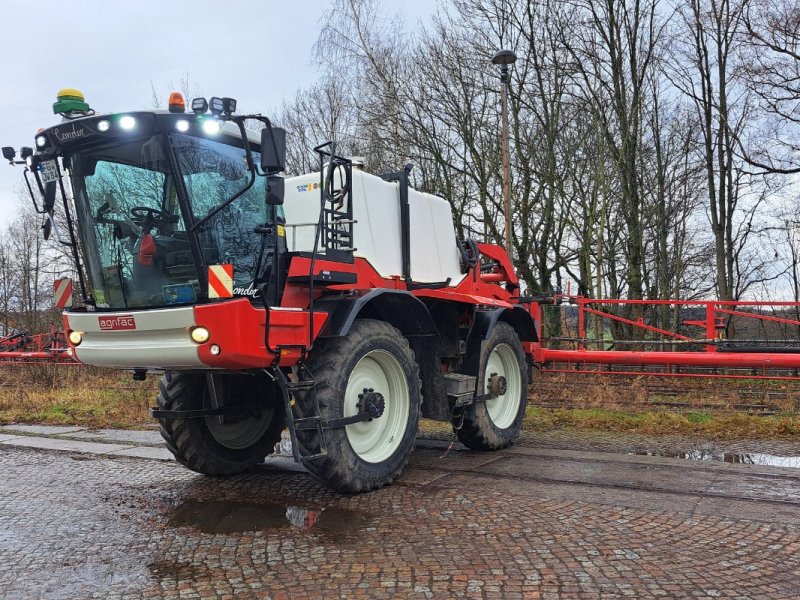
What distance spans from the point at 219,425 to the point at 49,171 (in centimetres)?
277

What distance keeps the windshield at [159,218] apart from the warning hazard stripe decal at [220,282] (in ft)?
0.86

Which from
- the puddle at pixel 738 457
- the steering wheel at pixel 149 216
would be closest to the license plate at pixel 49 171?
the steering wheel at pixel 149 216

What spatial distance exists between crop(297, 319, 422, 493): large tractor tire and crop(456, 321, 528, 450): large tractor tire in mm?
1215

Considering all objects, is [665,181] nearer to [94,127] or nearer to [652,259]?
[652,259]

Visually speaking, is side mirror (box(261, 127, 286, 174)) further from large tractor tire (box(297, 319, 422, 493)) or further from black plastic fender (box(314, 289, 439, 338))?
large tractor tire (box(297, 319, 422, 493))

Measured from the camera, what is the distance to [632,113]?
19.7 metres

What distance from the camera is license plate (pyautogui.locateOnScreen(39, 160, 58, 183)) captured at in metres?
5.94

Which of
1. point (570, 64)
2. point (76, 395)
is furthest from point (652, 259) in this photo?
point (76, 395)

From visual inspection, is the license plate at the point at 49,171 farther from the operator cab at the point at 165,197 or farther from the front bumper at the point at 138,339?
the front bumper at the point at 138,339

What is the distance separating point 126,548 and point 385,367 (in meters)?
2.67

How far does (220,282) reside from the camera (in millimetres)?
5309

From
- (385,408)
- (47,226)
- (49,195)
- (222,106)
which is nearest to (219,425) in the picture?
(385,408)

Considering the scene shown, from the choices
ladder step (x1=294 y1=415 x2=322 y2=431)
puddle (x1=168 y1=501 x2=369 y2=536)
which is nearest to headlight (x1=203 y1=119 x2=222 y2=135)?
ladder step (x1=294 y1=415 x2=322 y2=431)

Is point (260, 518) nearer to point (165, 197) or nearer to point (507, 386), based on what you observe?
point (165, 197)
